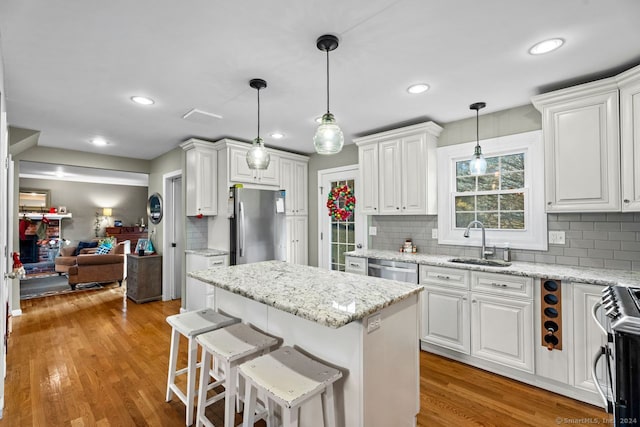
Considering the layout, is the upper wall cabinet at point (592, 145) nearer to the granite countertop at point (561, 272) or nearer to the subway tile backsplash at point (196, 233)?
the granite countertop at point (561, 272)

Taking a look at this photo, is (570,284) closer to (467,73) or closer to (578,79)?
(578,79)

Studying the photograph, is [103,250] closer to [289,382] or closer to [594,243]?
[289,382]

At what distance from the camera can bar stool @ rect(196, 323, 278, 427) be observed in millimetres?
1604

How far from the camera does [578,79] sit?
2350mm

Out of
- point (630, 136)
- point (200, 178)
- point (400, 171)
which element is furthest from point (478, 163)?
point (200, 178)

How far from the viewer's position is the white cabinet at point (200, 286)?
12.6ft

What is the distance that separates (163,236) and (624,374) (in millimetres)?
5384

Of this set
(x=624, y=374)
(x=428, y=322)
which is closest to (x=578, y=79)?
(x=624, y=374)

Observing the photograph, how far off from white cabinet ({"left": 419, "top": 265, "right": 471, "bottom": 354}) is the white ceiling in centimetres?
161

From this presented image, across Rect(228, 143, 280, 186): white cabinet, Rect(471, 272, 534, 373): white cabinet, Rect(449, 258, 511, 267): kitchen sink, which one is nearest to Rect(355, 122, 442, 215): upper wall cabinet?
Rect(449, 258, 511, 267): kitchen sink

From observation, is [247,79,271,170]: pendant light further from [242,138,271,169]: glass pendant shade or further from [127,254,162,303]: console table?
[127,254,162,303]: console table

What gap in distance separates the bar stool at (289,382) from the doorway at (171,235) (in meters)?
4.04

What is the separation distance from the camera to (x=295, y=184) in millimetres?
4789

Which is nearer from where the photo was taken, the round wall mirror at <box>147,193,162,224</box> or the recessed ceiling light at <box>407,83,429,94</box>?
the recessed ceiling light at <box>407,83,429,94</box>
